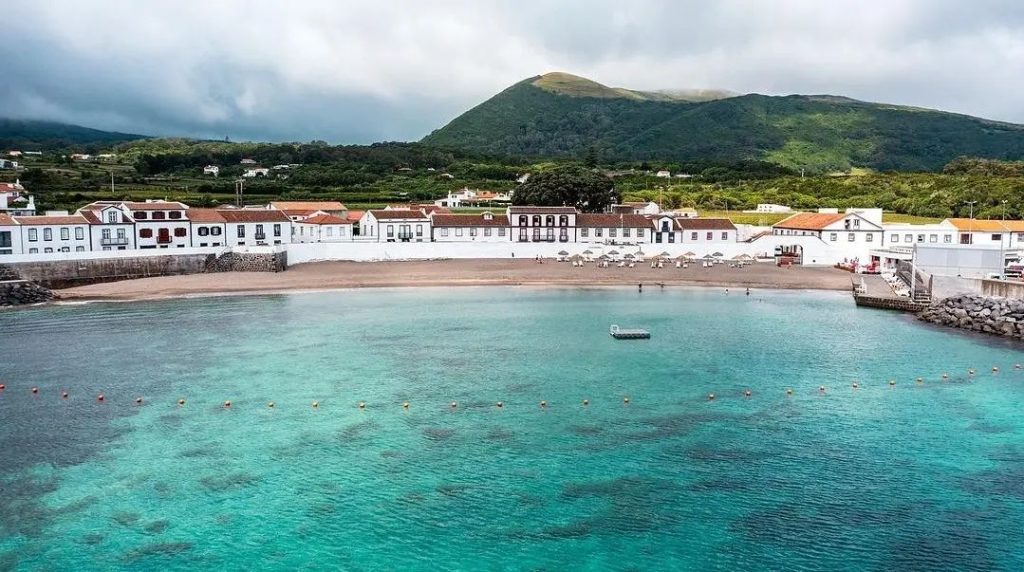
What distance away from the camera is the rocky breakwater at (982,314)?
120 feet

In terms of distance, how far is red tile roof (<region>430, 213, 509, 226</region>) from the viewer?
216 feet

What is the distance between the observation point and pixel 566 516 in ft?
55.4

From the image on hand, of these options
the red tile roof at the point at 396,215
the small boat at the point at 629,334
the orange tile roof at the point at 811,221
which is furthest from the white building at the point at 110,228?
the orange tile roof at the point at 811,221

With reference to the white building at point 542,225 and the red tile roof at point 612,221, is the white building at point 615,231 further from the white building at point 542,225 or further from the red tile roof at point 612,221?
the white building at point 542,225

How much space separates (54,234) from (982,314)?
184 ft

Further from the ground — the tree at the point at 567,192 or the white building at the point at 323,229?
the tree at the point at 567,192

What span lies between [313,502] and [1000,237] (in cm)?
5772

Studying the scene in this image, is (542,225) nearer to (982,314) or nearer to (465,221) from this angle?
(465,221)

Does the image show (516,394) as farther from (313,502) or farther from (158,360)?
(158,360)

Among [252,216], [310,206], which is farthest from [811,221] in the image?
[310,206]

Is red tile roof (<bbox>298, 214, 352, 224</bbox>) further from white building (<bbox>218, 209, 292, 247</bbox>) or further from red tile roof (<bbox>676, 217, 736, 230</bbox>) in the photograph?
red tile roof (<bbox>676, 217, 736, 230</bbox>)

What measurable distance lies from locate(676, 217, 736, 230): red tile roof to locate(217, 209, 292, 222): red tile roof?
3304 centimetres

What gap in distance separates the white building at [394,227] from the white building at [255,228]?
7.22 metres

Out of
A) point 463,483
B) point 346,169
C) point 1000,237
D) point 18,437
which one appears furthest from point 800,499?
point 346,169
